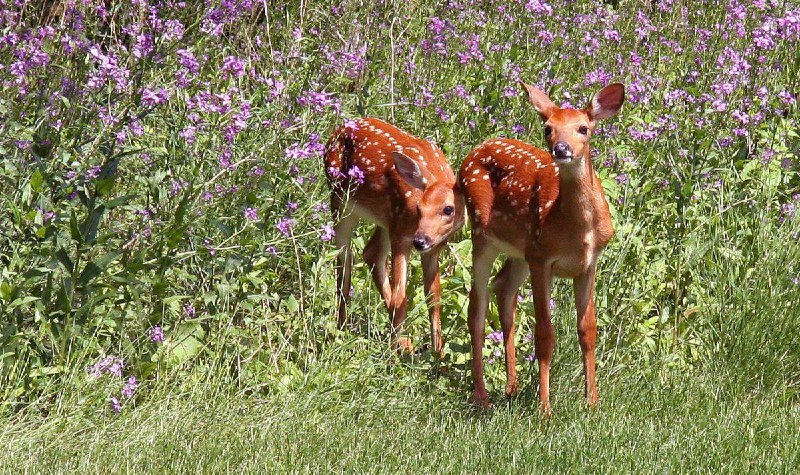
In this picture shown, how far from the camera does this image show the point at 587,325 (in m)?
6.11

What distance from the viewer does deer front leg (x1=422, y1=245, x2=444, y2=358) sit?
6.70m

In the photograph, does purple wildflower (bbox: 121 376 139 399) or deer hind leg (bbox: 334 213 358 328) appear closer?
purple wildflower (bbox: 121 376 139 399)

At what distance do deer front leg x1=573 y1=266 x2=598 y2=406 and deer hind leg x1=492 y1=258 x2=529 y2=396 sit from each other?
1.21 feet

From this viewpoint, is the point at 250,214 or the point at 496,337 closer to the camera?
the point at 250,214

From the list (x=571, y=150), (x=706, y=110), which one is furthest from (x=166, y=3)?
(x=706, y=110)

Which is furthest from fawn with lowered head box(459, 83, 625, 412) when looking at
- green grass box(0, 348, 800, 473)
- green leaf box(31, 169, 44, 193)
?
green leaf box(31, 169, 44, 193)

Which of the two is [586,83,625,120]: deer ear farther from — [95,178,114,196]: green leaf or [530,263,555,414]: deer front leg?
[95,178,114,196]: green leaf

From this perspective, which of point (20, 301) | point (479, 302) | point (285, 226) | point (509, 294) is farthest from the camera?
point (509, 294)

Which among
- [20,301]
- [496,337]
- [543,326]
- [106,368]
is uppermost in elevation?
[20,301]

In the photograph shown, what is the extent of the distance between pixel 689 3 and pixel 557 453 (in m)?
4.94

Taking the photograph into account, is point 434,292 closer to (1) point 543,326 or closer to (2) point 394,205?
(2) point 394,205

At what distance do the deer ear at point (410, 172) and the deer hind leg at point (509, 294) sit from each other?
1.89ft

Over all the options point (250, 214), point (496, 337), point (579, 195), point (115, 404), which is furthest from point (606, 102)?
point (115, 404)

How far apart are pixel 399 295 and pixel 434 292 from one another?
0.66ft
